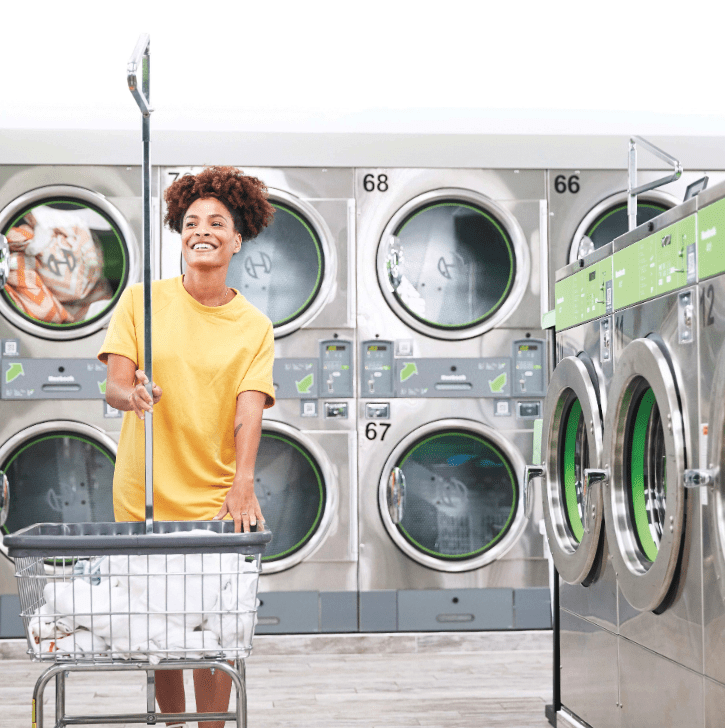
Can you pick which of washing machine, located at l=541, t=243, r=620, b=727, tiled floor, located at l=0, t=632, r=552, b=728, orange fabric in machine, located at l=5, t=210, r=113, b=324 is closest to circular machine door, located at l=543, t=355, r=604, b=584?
washing machine, located at l=541, t=243, r=620, b=727

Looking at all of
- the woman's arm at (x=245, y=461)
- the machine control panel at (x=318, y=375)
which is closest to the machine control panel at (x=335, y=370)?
the machine control panel at (x=318, y=375)

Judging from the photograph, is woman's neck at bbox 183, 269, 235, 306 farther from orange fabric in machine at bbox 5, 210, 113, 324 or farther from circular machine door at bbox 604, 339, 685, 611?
orange fabric in machine at bbox 5, 210, 113, 324

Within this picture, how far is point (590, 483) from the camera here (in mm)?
A: 2080

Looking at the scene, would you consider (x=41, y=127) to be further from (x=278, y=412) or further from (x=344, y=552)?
(x=344, y=552)

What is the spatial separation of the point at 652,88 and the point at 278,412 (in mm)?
2075

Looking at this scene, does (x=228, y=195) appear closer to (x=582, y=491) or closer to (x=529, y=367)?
(x=582, y=491)

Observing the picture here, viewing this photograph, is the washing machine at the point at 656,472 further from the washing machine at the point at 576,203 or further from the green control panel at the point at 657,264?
the washing machine at the point at 576,203

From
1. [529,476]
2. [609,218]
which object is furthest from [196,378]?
[609,218]

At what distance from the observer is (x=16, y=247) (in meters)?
3.37

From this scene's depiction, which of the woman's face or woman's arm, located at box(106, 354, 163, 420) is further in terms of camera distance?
the woman's face

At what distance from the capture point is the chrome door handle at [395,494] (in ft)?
11.1

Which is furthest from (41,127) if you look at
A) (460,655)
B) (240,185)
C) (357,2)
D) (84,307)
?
(460,655)

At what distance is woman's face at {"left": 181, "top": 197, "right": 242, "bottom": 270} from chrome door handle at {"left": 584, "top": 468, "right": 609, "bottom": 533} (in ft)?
3.21

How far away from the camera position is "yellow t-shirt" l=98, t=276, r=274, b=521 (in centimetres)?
175
